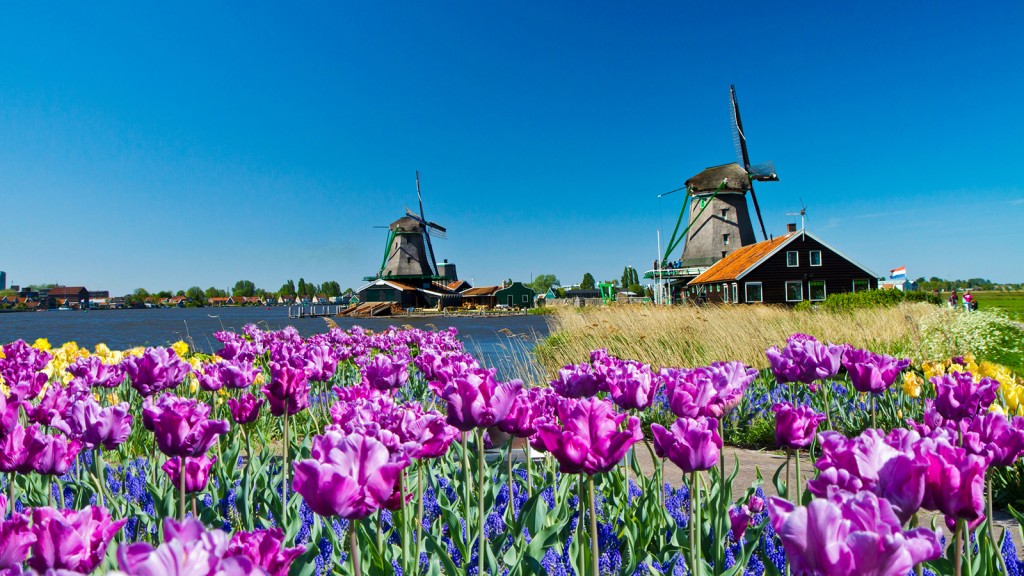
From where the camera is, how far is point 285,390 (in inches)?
99.7

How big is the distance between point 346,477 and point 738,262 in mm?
34836

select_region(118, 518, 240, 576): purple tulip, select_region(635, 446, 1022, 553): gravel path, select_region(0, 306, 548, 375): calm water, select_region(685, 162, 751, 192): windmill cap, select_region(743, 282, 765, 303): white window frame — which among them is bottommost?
select_region(635, 446, 1022, 553): gravel path

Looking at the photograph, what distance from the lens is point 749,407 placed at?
19.8 feet

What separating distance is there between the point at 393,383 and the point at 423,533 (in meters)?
0.89

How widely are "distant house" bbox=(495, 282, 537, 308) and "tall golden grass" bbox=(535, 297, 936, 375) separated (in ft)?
173

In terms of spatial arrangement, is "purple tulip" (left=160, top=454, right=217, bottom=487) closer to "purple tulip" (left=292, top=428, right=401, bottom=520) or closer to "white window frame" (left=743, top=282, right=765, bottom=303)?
"purple tulip" (left=292, top=428, right=401, bottom=520)

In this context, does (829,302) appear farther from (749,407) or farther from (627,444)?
(627,444)

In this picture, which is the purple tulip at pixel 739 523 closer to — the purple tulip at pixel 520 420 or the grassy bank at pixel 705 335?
the purple tulip at pixel 520 420

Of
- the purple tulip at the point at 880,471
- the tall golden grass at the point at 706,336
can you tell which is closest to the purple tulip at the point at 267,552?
the purple tulip at the point at 880,471

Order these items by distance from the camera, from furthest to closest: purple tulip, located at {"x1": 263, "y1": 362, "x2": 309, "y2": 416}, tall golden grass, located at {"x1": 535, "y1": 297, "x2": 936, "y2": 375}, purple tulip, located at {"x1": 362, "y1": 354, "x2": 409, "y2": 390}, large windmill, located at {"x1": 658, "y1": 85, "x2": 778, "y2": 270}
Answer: large windmill, located at {"x1": 658, "y1": 85, "x2": 778, "y2": 270}, tall golden grass, located at {"x1": 535, "y1": 297, "x2": 936, "y2": 375}, purple tulip, located at {"x1": 362, "y1": 354, "x2": 409, "y2": 390}, purple tulip, located at {"x1": 263, "y1": 362, "x2": 309, "y2": 416}

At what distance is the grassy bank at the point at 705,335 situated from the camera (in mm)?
8672

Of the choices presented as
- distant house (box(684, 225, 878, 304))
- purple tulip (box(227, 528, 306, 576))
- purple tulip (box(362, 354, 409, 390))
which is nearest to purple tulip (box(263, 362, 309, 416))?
purple tulip (box(362, 354, 409, 390))

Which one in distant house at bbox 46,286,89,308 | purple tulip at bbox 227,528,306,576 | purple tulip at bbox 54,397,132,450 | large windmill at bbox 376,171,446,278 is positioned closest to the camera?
purple tulip at bbox 227,528,306,576

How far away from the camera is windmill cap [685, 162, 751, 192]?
39.5 metres
